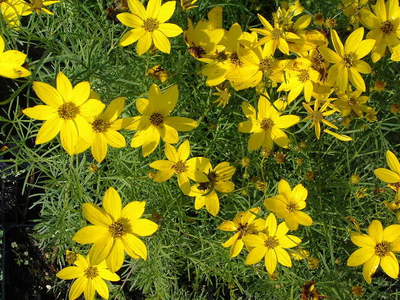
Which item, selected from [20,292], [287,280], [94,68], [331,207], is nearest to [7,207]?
[20,292]

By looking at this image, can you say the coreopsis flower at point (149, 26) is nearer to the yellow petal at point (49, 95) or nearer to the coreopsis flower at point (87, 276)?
the yellow petal at point (49, 95)

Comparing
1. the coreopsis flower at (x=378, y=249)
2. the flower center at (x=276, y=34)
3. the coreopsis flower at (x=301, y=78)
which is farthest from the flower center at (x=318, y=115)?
the coreopsis flower at (x=378, y=249)

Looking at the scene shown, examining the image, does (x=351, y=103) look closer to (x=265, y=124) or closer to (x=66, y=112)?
(x=265, y=124)

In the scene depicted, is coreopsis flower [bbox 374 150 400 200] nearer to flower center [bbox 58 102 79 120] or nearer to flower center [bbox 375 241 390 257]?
flower center [bbox 375 241 390 257]

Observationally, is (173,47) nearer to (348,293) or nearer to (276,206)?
(276,206)

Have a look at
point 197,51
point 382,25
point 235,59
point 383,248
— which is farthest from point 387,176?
point 197,51

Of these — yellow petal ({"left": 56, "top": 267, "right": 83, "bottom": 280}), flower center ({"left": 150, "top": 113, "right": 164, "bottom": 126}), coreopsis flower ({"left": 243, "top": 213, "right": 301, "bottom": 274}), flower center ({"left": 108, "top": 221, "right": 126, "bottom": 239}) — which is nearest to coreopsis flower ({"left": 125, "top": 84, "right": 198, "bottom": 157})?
flower center ({"left": 150, "top": 113, "right": 164, "bottom": 126})
